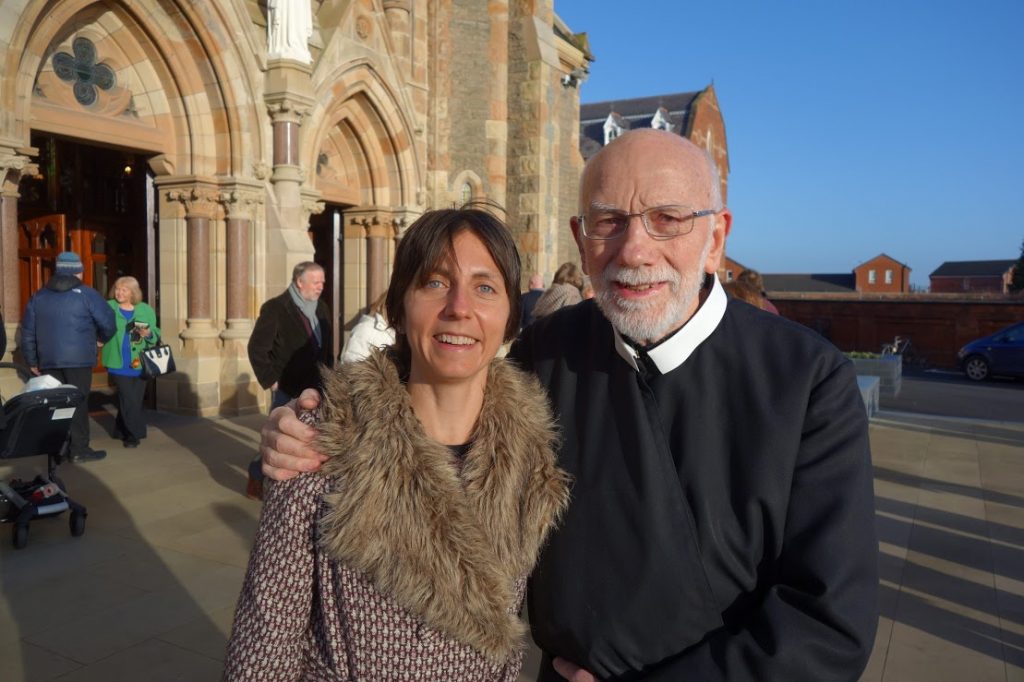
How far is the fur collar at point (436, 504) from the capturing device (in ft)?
4.67

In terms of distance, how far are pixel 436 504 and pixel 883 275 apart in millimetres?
72192

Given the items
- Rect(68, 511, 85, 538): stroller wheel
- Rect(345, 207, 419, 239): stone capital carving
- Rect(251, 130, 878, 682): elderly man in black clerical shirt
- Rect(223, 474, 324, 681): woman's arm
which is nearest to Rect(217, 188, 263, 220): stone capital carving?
Rect(345, 207, 419, 239): stone capital carving

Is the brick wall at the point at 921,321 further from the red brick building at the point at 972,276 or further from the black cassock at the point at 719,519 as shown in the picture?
the red brick building at the point at 972,276

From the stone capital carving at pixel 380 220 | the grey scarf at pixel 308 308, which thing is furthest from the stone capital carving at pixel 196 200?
the grey scarf at pixel 308 308

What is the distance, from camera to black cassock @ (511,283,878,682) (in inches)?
53.9

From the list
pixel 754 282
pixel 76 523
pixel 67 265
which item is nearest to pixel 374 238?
pixel 67 265

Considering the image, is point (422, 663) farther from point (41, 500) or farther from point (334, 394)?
point (41, 500)

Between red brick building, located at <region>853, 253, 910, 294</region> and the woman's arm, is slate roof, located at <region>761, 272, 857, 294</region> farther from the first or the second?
the woman's arm

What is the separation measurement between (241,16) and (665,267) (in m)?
9.03

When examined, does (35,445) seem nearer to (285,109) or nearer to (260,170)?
(260,170)

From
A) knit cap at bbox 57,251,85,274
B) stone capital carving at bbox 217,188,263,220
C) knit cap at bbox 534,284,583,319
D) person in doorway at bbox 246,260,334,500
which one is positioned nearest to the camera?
person in doorway at bbox 246,260,334,500

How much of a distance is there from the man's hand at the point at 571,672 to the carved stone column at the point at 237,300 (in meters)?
8.31

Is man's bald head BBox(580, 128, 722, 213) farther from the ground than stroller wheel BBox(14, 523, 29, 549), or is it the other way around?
man's bald head BBox(580, 128, 722, 213)

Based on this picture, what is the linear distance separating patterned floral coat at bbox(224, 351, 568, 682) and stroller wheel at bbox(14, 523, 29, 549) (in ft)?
13.2
